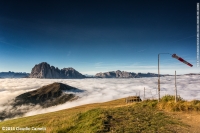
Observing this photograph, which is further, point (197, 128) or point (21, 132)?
point (21, 132)

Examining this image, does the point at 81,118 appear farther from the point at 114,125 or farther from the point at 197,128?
the point at 197,128

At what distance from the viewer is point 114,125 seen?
1277 centimetres

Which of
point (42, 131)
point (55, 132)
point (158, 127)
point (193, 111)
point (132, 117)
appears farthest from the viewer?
point (193, 111)

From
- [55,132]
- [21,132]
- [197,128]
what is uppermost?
[197,128]

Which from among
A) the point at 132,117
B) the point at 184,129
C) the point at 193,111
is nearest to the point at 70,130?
the point at 132,117

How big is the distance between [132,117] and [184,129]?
433cm

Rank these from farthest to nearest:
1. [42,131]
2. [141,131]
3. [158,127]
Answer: [42,131], [158,127], [141,131]

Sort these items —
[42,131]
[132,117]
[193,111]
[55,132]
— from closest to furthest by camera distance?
[55,132]
[132,117]
[42,131]
[193,111]

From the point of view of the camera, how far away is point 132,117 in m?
14.8

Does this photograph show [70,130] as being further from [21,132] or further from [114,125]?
[21,132]

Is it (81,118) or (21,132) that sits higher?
(81,118)

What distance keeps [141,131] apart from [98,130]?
120 inches

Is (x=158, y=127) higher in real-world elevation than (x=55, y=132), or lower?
higher

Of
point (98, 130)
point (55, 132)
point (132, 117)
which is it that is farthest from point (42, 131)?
point (132, 117)
